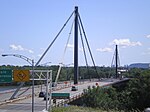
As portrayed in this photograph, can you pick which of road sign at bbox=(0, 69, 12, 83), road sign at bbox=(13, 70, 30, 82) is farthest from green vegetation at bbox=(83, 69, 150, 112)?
road sign at bbox=(13, 70, 30, 82)

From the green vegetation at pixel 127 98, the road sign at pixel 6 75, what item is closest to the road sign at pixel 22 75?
the road sign at pixel 6 75

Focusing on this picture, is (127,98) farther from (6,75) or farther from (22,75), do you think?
(22,75)

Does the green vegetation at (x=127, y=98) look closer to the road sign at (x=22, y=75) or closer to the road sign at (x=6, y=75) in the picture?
the road sign at (x=6, y=75)

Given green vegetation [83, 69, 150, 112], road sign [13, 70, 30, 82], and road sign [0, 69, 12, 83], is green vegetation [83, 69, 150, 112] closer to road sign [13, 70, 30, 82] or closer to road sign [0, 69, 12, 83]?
road sign [0, 69, 12, 83]

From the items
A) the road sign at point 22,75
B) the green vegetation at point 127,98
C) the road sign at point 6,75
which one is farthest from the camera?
the green vegetation at point 127,98

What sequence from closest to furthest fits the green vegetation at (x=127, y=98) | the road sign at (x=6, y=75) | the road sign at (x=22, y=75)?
the road sign at (x=22, y=75) → the road sign at (x=6, y=75) → the green vegetation at (x=127, y=98)

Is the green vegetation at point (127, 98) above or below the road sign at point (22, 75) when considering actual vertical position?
below

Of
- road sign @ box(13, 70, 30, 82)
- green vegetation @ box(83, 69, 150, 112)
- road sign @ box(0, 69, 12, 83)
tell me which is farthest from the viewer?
green vegetation @ box(83, 69, 150, 112)

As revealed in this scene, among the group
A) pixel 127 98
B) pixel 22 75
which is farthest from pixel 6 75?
pixel 127 98

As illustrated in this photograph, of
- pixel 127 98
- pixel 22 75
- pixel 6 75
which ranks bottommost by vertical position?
pixel 127 98

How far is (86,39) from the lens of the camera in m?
113

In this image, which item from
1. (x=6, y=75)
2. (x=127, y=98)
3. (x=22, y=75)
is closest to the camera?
(x=22, y=75)

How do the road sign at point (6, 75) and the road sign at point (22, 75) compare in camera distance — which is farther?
the road sign at point (6, 75)

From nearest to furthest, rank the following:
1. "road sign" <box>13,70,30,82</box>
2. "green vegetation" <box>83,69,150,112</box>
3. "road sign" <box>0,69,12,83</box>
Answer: "road sign" <box>13,70,30,82</box>
"road sign" <box>0,69,12,83</box>
"green vegetation" <box>83,69,150,112</box>
